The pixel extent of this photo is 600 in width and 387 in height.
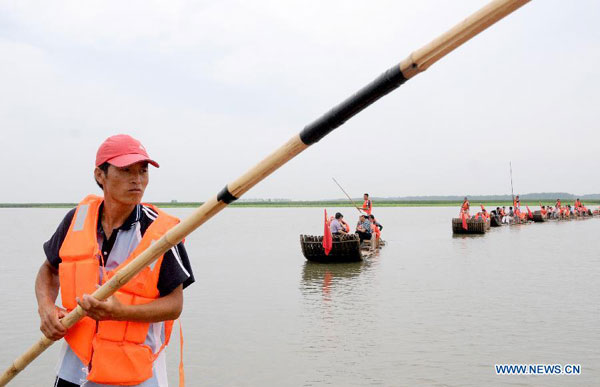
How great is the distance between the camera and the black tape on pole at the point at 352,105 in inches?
65.9

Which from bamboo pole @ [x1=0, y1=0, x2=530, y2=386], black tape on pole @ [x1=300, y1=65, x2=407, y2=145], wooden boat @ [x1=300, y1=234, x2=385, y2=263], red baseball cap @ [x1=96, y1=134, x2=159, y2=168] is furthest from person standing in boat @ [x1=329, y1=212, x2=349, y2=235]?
black tape on pole @ [x1=300, y1=65, x2=407, y2=145]

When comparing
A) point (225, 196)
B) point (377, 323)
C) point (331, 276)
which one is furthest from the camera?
point (331, 276)

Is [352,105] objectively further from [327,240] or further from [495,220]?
[495,220]

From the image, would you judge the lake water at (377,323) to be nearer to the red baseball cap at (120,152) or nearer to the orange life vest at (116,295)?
the orange life vest at (116,295)

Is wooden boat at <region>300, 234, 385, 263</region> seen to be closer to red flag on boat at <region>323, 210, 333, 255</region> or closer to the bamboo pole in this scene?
red flag on boat at <region>323, 210, 333, 255</region>

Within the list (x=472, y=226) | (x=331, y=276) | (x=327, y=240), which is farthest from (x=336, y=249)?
(x=472, y=226)

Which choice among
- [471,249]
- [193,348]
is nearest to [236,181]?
[193,348]

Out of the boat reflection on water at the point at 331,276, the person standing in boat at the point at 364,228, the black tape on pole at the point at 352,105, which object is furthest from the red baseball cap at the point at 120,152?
the person standing in boat at the point at 364,228

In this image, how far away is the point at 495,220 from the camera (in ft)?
159

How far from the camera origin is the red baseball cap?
256 centimetres

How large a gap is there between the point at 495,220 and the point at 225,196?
50.4m

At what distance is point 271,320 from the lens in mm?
12562

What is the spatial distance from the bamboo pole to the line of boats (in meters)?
40.6

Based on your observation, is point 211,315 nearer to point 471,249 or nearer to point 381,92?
point 381,92
